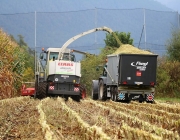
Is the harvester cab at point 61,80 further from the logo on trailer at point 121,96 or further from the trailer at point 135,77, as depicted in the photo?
the logo on trailer at point 121,96

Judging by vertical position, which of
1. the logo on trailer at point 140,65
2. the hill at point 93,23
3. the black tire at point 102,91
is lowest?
the black tire at point 102,91

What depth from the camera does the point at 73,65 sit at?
74.8ft

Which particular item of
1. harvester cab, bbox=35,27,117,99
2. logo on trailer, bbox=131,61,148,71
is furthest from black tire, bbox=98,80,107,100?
logo on trailer, bbox=131,61,148,71

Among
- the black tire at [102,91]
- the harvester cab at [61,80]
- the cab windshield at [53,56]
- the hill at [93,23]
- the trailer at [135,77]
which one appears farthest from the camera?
the hill at [93,23]

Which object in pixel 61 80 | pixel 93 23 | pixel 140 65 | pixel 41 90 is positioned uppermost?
pixel 93 23

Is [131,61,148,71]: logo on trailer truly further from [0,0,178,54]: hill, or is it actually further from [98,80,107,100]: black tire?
[0,0,178,54]: hill

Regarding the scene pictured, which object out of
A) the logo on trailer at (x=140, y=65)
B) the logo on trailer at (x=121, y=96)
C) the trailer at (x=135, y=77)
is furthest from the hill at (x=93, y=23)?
the logo on trailer at (x=121, y=96)

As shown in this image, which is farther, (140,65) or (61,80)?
(61,80)

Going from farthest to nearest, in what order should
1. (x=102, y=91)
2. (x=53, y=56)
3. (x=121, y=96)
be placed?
(x=102, y=91)
(x=53, y=56)
(x=121, y=96)

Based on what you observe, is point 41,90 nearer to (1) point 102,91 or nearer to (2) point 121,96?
(2) point 121,96

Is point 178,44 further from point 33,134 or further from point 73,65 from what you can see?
point 33,134

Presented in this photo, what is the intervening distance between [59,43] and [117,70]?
43060 mm

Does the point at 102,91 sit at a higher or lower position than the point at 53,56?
lower

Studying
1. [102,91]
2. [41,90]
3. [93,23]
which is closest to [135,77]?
[102,91]
